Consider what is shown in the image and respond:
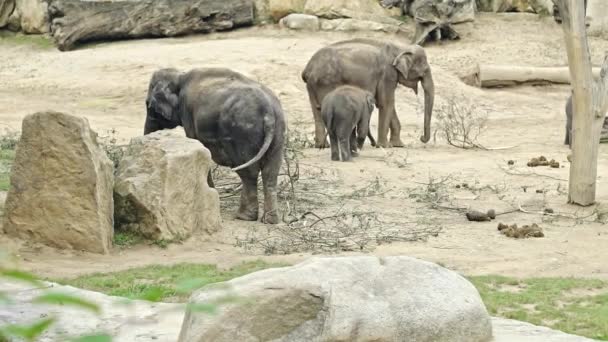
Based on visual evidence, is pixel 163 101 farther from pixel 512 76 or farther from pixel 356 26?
pixel 356 26

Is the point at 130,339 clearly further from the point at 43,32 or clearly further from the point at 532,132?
the point at 43,32

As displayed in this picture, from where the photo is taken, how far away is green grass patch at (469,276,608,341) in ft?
22.7

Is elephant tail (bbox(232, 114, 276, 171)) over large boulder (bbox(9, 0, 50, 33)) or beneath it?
over

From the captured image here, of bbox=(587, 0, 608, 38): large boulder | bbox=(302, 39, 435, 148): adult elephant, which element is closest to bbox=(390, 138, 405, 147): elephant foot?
bbox=(302, 39, 435, 148): adult elephant

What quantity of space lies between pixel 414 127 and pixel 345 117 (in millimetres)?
4879

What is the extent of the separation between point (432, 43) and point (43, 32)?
28.8ft

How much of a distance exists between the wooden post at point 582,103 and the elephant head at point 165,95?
13.4 feet

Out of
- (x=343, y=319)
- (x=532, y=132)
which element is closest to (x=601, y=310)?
(x=343, y=319)

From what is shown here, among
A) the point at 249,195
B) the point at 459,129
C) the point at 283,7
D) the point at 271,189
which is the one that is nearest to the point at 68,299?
the point at 271,189

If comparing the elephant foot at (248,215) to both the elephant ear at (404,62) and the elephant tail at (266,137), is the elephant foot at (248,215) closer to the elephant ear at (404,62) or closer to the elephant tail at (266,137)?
the elephant tail at (266,137)

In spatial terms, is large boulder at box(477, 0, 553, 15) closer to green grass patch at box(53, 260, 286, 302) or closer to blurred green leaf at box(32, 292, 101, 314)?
green grass patch at box(53, 260, 286, 302)

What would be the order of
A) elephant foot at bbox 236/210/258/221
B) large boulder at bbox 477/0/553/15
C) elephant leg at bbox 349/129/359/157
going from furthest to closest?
large boulder at bbox 477/0/553/15
elephant leg at bbox 349/129/359/157
elephant foot at bbox 236/210/258/221

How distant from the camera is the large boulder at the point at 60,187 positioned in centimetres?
886

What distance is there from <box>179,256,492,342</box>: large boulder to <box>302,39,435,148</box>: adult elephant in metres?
10.6
